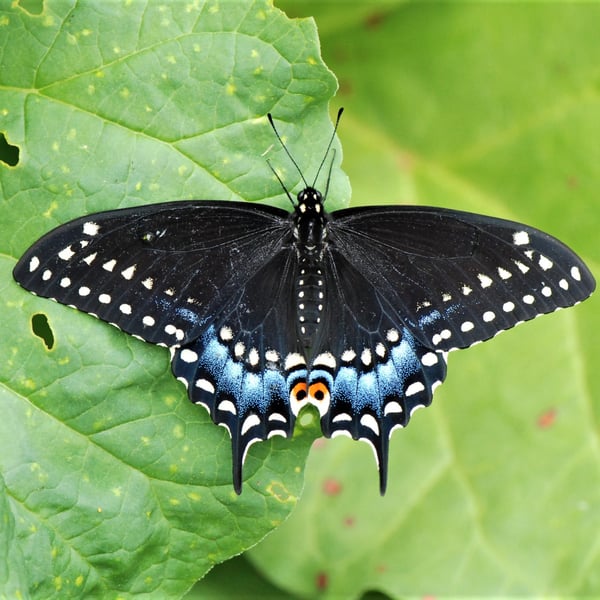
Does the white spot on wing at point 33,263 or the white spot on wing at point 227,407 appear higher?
the white spot on wing at point 33,263

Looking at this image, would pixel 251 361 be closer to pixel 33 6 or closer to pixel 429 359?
pixel 429 359

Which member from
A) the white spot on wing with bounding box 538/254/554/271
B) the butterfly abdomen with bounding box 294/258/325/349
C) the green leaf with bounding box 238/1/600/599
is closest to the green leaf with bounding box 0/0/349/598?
the butterfly abdomen with bounding box 294/258/325/349

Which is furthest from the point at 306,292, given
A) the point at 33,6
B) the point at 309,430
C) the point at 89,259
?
the point at 33,6

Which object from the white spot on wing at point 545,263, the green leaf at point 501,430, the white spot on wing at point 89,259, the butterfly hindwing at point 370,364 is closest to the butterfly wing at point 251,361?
the butterfly hindwing at point 370,364

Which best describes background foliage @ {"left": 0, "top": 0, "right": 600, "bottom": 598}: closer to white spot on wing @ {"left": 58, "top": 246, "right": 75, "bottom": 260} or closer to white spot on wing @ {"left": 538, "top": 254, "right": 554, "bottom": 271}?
white spot on wing @ {"left": 58, "top": 246, "right": 75, "bottom": 260}

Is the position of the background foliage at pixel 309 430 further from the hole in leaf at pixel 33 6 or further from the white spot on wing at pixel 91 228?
the white spot on wing at pixel 91 228

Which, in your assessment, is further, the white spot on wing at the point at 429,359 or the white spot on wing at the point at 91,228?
the white spot on wing at the point at 429,359
